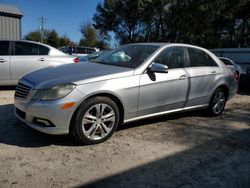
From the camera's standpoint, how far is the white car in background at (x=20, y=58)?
27.1 ft

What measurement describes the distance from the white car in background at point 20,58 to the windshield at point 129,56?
337 cm

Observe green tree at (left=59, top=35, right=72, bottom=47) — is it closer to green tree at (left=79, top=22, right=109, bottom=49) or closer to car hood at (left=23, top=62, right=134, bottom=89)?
green tree at (left=79, top=22, right=109, bottom=49)

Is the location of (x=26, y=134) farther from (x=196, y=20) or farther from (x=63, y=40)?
(x=63, y=40)

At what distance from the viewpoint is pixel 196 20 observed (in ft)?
95.3

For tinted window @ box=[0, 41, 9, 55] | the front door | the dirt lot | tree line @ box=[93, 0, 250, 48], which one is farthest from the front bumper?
tree line @ box=[93, 0, 250, 48]

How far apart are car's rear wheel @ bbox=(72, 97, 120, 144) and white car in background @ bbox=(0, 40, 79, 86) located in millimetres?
4664

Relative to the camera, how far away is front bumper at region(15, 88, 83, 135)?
4.09m

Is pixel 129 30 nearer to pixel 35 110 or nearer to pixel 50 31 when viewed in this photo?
pixel 50 31

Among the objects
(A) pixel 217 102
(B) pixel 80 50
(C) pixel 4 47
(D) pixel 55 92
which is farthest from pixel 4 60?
(B) pixel 80 50

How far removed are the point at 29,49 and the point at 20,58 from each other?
16.3 inches

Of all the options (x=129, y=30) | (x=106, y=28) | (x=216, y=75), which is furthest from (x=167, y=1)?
(x=216, y=75)

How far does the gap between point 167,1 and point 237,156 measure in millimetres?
29752

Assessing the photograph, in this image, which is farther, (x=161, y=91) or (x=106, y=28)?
(x=106, y=28)

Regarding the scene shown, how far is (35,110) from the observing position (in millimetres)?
4152
